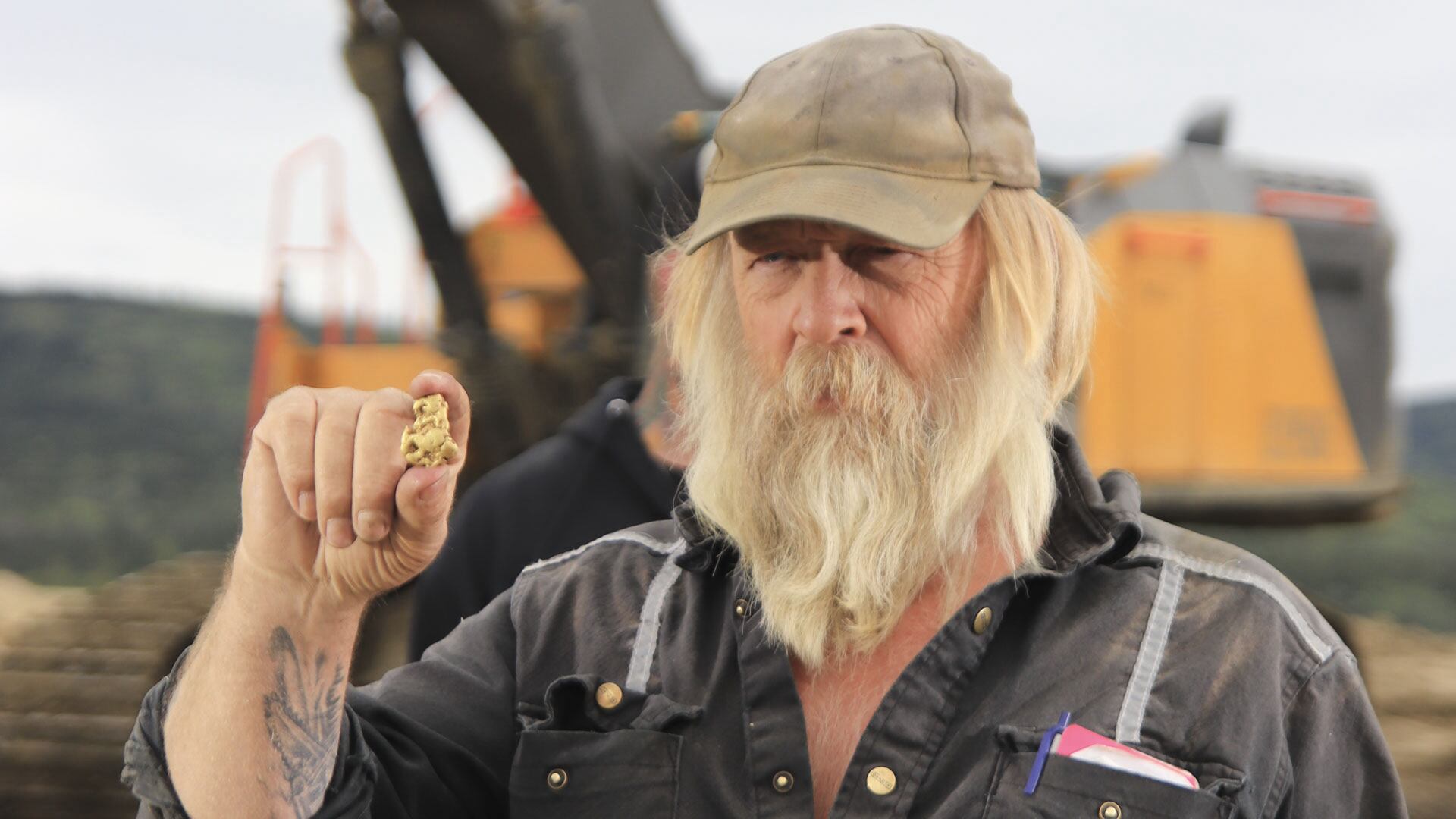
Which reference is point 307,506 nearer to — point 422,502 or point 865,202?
point 422,502

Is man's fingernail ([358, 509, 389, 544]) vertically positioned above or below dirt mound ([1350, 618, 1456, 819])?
above

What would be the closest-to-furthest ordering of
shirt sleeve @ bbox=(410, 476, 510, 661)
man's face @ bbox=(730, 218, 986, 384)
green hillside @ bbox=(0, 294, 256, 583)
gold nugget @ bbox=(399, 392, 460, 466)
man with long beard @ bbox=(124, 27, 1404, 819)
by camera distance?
gold nugget @ bbox=(399, 392, 460, 466) → man with long beard @ bbox=(124, 27, 1404, 819) → man's face @ bbox=(730, 218, 986, 384) → shirt sleeve @ bbox=(410, 476, 510, 661) → green hillside @ bbox=(0, 294, 256, 583)

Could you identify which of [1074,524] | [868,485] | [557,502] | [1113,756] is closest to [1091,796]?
[1113,756]

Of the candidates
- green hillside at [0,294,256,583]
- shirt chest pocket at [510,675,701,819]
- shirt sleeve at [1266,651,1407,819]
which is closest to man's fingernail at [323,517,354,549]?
shirt chest pocket at [510,675,701,819]

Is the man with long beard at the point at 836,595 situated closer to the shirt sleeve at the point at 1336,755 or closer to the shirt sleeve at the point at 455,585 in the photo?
the shirt sleeve at the point at 1336,755

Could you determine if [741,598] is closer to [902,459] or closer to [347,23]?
[902,459]

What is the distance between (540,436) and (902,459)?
4.85 m

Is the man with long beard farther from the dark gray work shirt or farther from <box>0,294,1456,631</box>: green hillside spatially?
<box>0,294,1456,631</box>: green hillside

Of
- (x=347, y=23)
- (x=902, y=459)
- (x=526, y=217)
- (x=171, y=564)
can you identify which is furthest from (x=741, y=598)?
(x=171, y=564)

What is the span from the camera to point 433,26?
14.8 ft

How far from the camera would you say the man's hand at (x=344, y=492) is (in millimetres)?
1335

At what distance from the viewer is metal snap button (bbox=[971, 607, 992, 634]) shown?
1.64 meters

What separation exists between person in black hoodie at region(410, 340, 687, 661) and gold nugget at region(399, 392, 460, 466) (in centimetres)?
146

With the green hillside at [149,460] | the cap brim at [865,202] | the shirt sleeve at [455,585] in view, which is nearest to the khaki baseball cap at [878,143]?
the cap brim at [865,202]
